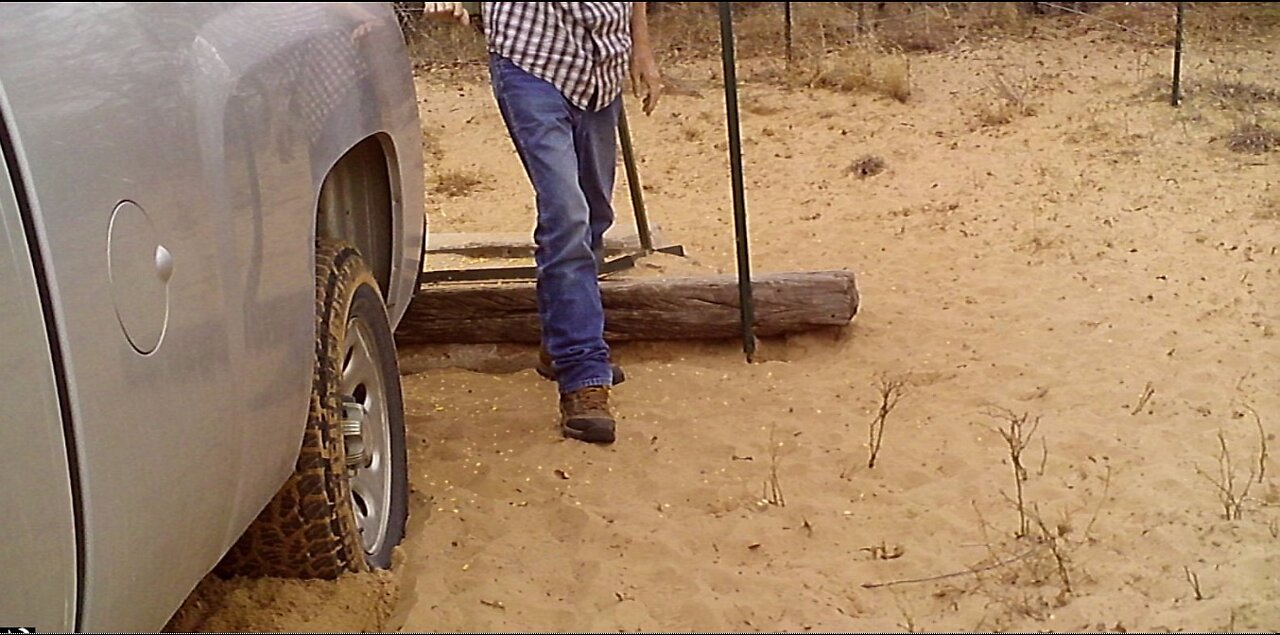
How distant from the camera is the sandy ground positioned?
2.77 m

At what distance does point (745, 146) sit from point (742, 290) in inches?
158

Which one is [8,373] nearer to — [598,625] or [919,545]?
Result: [598,625]

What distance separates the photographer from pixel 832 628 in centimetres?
261

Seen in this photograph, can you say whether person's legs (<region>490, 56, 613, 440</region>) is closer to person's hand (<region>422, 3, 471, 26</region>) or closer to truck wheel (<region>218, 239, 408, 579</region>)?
person's hand (<region>422, 3, 471, 26</region>)

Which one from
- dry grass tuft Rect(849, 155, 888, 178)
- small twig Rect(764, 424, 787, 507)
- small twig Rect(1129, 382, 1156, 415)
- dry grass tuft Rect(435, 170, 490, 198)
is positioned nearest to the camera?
small twig Rect(764, 424, 787, 507)

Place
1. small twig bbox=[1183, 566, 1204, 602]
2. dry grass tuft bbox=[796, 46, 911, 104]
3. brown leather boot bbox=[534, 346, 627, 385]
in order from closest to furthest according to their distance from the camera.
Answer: small twig bbox=[1183, 566, 1204, 602] → brown leather boot bbox=[534, 346, 627, 385] → dry grass tuft bbox=[796, 46, 911, 104]

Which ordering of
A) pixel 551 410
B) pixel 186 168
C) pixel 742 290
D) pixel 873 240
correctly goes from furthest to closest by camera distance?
pixel 873 240, pixel 742 290, pixel 551 410, pixel 186 168

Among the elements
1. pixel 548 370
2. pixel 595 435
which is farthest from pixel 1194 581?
pixel 548 370

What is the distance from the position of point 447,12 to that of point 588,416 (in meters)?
1.14

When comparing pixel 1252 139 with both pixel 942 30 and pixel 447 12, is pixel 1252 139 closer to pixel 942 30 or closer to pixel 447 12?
pixel 447 12


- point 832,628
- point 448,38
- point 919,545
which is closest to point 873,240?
point 448,38

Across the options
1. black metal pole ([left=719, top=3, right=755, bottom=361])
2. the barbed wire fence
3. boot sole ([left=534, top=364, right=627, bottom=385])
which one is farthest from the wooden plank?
boot sole ([left=534, top=364, right=627, bottom=385])

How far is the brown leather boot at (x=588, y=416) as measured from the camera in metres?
3.80

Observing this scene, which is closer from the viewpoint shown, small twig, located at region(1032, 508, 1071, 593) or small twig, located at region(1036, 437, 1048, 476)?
small twig, located at region(1032, 508, 1071, 593)
